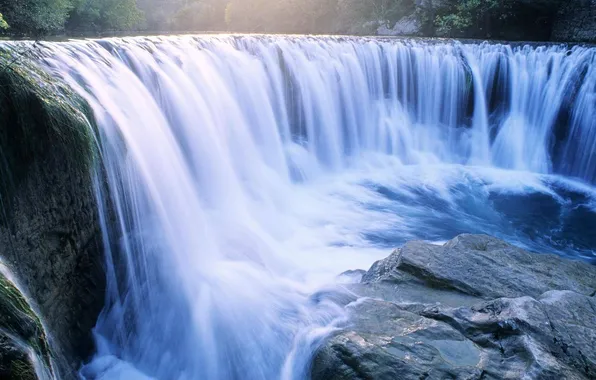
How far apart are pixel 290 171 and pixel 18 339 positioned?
25.5 ft

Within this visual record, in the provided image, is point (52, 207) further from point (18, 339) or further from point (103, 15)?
point (103, 15)

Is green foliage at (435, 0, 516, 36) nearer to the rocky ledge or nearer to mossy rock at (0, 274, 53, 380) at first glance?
the rocky ledge

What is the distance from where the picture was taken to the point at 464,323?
362 cm

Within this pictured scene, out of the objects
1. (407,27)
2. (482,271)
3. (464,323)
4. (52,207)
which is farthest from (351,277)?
(407,27)

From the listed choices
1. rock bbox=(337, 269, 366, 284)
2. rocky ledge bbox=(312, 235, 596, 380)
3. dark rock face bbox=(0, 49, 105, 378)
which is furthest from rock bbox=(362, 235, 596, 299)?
dark rock face bbox=(0, 49, 105, 378)

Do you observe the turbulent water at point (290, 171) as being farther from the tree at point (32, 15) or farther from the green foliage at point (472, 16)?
the tree at point (32, 15)

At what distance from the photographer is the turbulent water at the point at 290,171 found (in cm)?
461

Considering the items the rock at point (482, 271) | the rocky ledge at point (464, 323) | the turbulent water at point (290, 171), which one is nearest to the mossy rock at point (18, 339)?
the rocky ledge at point (464, 323)

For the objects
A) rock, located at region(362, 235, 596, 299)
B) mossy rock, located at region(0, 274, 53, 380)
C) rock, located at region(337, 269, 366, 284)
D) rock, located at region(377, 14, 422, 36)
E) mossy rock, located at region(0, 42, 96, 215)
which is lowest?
rock, located at region(337, 269, 366, 284)

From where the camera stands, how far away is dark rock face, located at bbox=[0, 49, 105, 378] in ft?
11.3

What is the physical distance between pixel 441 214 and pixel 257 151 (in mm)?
3971

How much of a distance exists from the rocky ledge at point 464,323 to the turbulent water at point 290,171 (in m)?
0.48

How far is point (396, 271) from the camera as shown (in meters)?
4.76

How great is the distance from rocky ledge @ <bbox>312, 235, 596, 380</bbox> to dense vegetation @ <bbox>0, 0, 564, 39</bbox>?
11.4m
